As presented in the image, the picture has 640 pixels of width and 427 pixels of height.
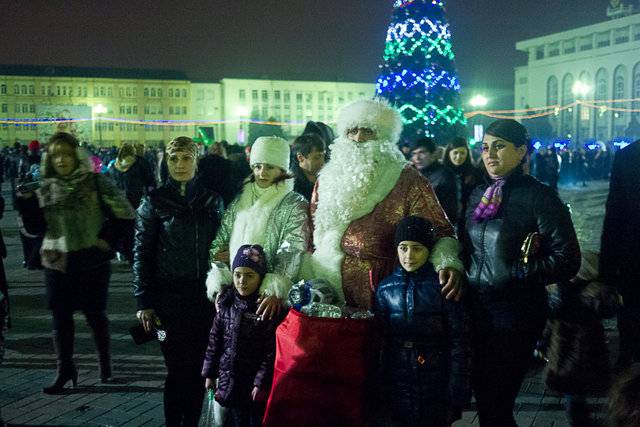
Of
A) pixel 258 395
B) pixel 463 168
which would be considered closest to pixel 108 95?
pixel 463 168

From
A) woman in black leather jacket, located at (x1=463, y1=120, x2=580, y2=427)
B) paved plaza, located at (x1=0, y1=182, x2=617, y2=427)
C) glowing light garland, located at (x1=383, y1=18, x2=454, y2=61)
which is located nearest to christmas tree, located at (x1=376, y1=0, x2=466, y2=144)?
glowing light garland, located at (x1=383, y1=18, x2=454, y2=61)

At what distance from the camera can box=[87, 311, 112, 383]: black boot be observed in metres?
5.02

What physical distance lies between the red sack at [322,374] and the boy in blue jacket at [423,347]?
0.54 feet

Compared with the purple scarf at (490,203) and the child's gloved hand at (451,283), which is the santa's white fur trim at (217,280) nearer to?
the child's gloved hand at (451,283)

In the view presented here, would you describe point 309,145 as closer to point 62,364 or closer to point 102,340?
point 102,340

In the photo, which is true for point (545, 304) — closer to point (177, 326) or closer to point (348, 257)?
point (348, 257)

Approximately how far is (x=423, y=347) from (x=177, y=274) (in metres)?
1.55

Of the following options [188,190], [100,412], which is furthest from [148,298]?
[100,412]

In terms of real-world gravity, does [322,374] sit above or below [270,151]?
below

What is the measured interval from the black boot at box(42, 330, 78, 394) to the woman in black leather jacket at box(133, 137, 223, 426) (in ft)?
4.57

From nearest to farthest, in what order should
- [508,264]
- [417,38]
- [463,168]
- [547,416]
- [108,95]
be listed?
[508,264] < [547,416] < [463,168] < [417,38] < [108,95]

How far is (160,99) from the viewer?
104 meters

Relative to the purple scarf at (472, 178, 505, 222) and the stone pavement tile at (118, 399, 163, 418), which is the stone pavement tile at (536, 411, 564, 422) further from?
the stone pavement tile at (118, 399, 163, 418)

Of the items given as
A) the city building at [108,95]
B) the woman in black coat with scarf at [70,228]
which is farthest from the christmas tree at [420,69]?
the city building at [108,95]
